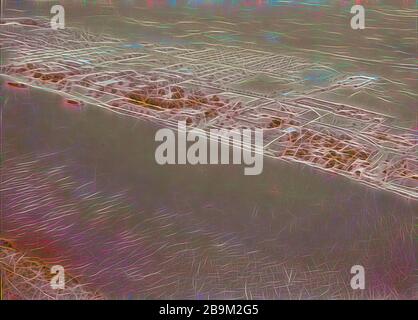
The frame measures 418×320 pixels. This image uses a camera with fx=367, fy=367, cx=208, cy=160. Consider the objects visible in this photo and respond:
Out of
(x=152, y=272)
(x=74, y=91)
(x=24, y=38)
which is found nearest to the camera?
(x=152, y=272)

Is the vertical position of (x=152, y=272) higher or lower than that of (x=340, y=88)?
lower

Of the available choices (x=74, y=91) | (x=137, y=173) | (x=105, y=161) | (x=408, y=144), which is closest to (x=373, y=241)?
(x=408, y=144)

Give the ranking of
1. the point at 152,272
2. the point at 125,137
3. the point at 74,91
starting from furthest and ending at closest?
the point at 74,91 → the point at 125,137 → the point at 152,272

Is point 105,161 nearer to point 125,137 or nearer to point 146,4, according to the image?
point 125,137

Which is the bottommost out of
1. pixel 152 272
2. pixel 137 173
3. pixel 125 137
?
pixel 152 272

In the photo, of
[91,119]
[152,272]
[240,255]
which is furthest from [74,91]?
[240,255]

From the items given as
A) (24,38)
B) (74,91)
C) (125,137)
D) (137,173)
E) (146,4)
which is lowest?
(137,173)

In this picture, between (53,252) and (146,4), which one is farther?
(146,4)

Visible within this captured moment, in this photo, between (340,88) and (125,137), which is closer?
(125,137)

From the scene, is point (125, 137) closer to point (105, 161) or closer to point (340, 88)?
→ point (105, 161)
